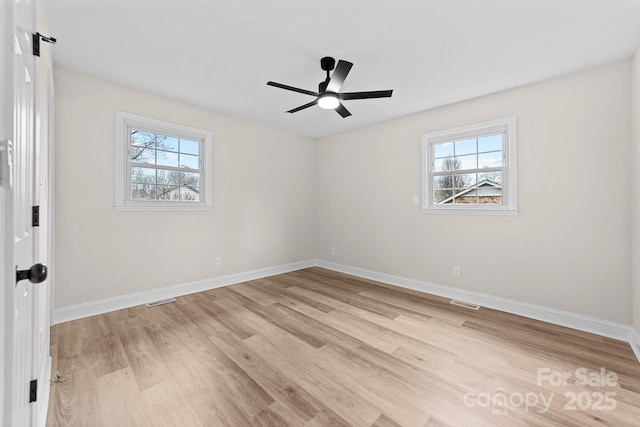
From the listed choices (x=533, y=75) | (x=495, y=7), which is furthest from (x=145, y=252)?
(x=533, y=75)

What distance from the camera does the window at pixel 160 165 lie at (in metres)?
3.12

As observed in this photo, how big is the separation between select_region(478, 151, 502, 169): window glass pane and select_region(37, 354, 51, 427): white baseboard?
4328 millimetres

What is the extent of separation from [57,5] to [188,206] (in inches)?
87.3

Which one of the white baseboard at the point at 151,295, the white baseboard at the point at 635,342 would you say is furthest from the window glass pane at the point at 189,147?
the white baseboard at the point at 635,342

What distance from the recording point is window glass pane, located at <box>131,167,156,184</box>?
3.24 metres

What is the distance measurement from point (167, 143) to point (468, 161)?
3.99 m

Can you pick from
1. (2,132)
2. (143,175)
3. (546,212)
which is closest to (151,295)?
(143,175)

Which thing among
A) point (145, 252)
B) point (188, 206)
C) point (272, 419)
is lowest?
point (272, 419)

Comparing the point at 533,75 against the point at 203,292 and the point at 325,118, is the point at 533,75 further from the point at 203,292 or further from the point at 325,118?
the point at 203,292

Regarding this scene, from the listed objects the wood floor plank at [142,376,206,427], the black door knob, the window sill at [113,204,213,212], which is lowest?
the wood floor plank at [142,376,206,427]

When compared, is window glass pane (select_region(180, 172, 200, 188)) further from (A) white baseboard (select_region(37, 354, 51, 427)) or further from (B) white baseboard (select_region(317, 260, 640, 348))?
(B) white baseboard (select_region(317, 260, 640, 348))

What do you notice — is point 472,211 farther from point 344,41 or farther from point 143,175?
point 143,175

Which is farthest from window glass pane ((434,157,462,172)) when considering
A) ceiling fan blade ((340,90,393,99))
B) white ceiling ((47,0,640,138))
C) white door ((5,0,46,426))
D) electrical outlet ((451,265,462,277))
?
white door ((5,0,46,426))

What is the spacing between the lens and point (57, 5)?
6.25 feet
